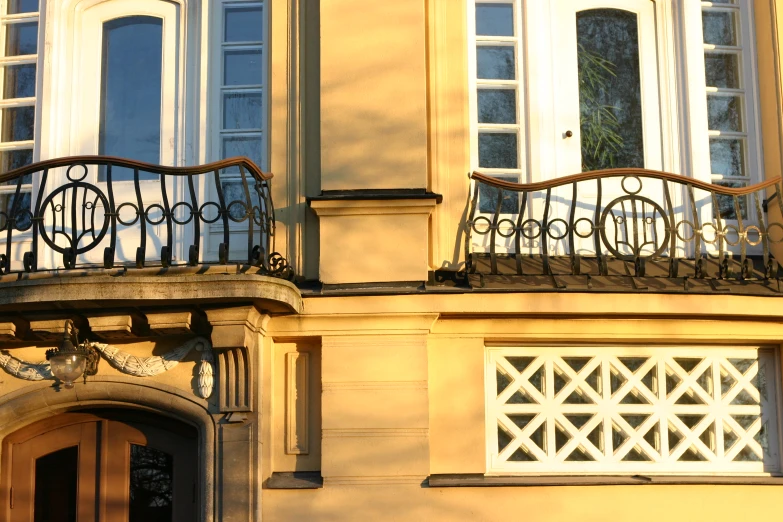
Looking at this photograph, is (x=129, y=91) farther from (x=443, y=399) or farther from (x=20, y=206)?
(x=443, y=399)

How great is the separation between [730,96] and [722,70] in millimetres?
235

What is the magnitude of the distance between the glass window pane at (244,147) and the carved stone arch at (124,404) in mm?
1974

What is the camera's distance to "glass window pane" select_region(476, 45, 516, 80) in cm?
1036

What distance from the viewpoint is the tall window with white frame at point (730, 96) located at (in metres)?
10.5

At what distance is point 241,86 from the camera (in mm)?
10266

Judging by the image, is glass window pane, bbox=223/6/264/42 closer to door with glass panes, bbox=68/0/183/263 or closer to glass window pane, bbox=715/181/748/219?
door with glass panes, bbox=68/0/183/263

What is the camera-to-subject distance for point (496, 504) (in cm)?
919

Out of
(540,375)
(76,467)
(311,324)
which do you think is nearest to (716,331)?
(540,375)

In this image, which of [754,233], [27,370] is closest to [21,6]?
[27,370]

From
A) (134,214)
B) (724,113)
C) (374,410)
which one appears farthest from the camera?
(724,113)

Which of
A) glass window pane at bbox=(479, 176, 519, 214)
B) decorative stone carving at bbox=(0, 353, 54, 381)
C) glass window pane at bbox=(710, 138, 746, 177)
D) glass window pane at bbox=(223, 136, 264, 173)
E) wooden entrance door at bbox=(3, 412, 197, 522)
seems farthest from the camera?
glass window pane at bbox=(710, 138, 746, 177)

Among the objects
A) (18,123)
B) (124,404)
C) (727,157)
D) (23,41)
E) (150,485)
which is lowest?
(150,485)

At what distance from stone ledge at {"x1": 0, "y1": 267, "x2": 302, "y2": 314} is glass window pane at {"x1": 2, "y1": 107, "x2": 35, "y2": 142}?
6.46 ft

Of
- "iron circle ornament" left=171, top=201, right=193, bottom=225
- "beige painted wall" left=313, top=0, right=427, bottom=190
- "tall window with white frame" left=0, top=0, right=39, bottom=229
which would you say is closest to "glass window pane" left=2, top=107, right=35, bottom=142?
"tall window with white frame" left=0, top=0, right=39, bottom=229
